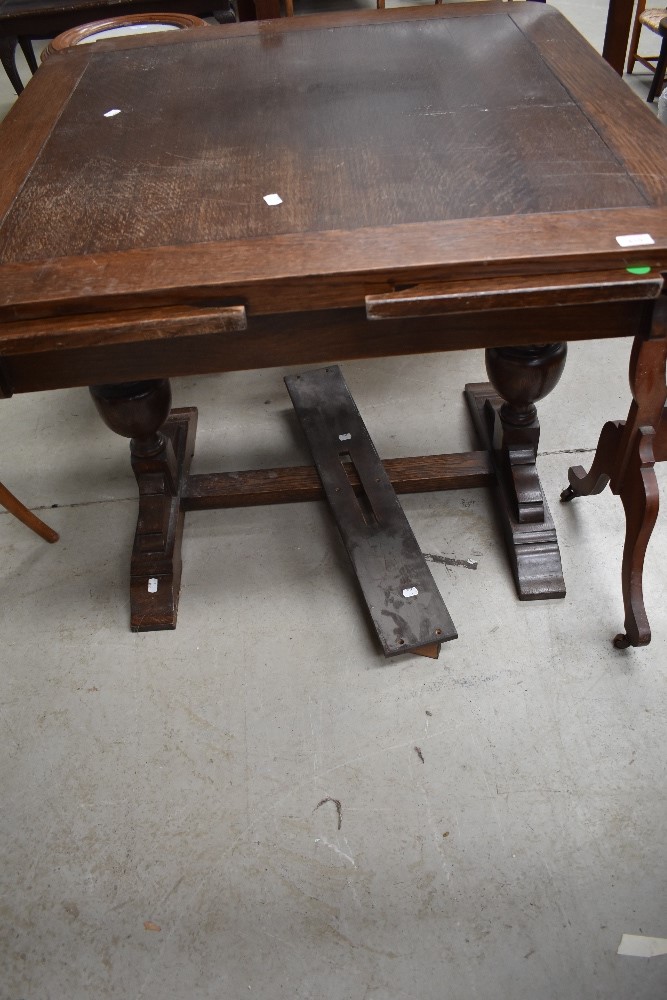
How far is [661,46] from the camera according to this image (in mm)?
3742

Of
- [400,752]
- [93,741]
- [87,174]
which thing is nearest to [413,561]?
[400,752]

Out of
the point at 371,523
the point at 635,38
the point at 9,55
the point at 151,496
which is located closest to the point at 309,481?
the point at 371,523

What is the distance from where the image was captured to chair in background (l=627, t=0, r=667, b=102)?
3.44 meters

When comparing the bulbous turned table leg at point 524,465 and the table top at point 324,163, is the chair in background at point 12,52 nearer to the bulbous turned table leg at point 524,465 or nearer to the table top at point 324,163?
the table top at point 324,163

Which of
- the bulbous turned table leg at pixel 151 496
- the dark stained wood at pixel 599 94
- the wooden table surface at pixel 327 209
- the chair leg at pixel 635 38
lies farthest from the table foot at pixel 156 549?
the chair leg at pixel 635 38

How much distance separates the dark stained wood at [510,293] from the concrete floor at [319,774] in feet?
2.82

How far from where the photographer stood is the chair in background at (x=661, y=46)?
344 centimetres

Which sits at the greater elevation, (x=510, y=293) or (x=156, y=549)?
(x=510, y=293)

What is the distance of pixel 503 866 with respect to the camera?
4.50 feet

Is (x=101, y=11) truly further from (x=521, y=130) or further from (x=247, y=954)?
(x=247, y=954)

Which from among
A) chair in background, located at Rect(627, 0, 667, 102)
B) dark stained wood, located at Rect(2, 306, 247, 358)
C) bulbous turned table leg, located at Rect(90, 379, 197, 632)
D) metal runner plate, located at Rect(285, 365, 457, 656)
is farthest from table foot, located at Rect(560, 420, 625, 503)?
chair in background, located at Rect(627, 0, 667, 102)

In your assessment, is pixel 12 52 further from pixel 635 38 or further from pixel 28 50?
pixel 635 38

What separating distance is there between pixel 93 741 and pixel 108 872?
28cm

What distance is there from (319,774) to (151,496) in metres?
0.85
